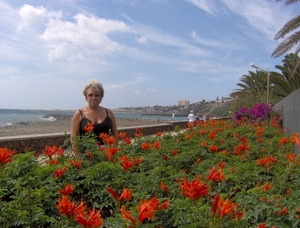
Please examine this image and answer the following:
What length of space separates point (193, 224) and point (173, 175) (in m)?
1.33

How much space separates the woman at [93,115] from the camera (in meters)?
4.45

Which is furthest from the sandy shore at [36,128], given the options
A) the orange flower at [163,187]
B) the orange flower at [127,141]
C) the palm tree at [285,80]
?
the orange flower at [163,187]

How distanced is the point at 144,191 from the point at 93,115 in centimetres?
211

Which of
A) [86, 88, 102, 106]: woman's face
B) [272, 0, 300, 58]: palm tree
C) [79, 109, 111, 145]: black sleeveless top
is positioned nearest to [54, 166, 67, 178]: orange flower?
[79, 109, 111, 145]: black sleeveless top

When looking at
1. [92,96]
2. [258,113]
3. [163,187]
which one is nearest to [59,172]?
[163,187]

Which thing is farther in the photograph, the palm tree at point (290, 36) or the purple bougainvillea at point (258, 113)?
the purple bougainvillea at point (258, 113)

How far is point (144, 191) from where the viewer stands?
2637mm

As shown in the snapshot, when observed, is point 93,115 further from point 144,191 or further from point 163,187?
point 163,187

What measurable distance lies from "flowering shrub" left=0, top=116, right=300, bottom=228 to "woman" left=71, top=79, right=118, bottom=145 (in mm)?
297

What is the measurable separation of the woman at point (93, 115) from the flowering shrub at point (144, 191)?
0.30 metres

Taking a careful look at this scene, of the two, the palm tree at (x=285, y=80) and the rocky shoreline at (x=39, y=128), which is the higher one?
the palm tree at (x=285, y=80)

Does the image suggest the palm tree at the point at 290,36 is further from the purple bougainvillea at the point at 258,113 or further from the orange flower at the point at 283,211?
the orange flower at the point at 283,211

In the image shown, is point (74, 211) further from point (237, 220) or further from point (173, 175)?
point (173, 175)

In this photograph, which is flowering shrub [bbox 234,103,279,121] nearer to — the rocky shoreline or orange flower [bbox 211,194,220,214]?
the rocky shoreline
